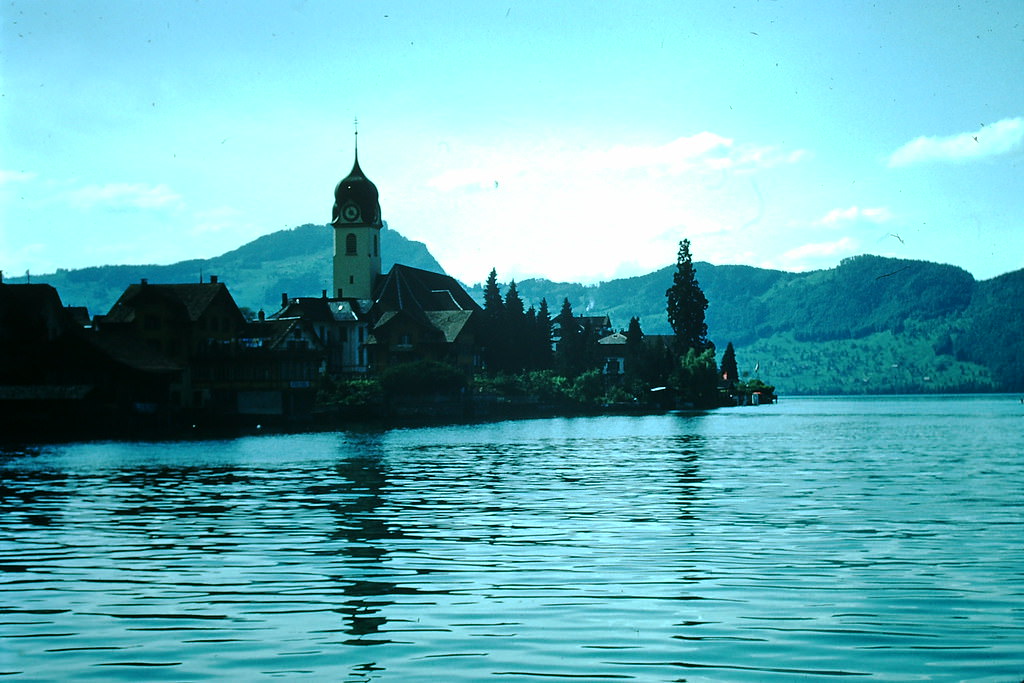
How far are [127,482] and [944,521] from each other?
94.1 ft

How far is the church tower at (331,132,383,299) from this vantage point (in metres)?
180

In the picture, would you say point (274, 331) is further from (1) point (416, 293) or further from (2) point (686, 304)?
(2) point (686, 304)

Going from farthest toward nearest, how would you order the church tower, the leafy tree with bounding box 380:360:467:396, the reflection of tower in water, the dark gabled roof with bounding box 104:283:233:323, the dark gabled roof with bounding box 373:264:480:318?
the church tower, the dark gabled roof with bounding box 373:264:480:318, the leafy tree with bounding box 380:360:467:396, the dark gabled roof with bounding box 104:283:233:323, the reflection of tower in water

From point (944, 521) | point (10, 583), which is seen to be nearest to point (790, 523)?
point (944, 521)

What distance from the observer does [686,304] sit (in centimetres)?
18512

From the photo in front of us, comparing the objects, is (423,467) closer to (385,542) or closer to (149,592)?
(385,542)

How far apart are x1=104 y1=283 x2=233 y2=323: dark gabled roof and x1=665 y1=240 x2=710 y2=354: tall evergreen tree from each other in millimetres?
85825

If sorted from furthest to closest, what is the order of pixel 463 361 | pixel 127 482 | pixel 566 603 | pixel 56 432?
1. pixel 463 361
2. pixel 56 432
3. pixel 127 482
4. pixel 566 603

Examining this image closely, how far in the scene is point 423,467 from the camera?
50.9 metres

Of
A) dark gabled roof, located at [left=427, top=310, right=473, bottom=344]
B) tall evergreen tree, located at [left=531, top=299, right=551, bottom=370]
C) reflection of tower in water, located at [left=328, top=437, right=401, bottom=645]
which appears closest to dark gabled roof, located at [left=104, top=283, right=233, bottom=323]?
dark gabled roof, located at [left=427, top=310, right=473, bottom=344]

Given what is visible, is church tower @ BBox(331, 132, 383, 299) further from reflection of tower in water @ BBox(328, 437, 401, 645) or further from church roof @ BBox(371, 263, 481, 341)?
reflection of tower in water @ BBox(328, 437, 401, 645)

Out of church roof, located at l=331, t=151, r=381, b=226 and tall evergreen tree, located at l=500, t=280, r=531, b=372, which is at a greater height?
church roof, located at l=331, t=151, r=381, b=226

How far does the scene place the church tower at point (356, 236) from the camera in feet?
591

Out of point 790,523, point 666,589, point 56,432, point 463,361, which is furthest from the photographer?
point 463,361
